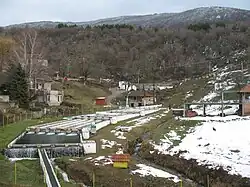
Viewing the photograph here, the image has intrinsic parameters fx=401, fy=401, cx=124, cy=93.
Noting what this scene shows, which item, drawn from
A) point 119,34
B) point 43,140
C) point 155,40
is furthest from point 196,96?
point 119,34

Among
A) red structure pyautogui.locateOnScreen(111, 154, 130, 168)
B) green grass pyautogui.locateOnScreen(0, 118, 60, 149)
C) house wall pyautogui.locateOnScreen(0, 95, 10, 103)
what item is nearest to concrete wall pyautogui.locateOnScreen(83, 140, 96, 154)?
red structure pyautogui.locateOnScreen(111, 154, 130, 168)

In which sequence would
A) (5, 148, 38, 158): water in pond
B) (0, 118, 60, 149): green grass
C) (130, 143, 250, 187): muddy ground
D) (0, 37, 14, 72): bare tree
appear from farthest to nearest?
(0, 37, 14, 72): bare tree, (0, 118, 60, 149): green grass, (5, 148, 38, 158): water in pond, (130, 143, 250, 187): muddy ground

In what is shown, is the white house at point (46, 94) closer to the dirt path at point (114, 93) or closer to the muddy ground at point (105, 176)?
the dirt path at point (114, 93)

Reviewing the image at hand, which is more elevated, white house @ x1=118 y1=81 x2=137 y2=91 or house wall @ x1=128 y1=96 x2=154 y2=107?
white house @ x1=118 y1=81 x2=137 y2=91

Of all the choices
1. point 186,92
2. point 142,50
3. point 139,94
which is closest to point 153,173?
point 139,94

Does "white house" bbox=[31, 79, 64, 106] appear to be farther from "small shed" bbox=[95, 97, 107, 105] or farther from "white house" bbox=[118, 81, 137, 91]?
"white house" bbox=[118, 81, 137, 91]

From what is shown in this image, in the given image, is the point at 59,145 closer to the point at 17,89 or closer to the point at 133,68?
the point at 17,89

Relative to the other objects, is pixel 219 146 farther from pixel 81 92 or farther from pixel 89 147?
pixel 81 92
